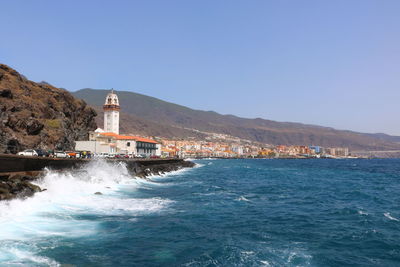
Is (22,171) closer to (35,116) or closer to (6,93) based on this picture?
(6,93)

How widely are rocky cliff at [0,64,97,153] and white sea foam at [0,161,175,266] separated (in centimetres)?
1759

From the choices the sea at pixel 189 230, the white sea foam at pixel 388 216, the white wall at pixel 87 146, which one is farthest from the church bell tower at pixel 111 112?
the white sea foam at pixel 388 216

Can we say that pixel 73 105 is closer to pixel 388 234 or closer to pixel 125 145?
pixel 125 145

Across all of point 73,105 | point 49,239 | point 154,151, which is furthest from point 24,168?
point 154,151

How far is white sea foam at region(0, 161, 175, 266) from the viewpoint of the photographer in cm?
1599

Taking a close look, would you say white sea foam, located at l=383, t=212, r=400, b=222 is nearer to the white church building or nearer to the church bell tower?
the white church building

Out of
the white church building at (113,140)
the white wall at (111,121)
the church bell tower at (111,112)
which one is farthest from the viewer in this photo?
the white wall at (111,121)

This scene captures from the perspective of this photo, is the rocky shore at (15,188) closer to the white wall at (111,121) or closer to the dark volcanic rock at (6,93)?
the dark volcanic rock at (6,93)

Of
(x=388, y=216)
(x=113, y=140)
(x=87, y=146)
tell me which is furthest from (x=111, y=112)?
(x=388, y=216)

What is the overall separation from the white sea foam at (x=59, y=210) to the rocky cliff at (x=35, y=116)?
17.6m

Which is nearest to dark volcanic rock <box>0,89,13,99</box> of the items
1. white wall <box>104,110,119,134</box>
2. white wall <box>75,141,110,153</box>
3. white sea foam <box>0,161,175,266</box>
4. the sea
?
white wall <box>75,141,110,153</box>

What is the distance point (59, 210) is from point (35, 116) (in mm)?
44940

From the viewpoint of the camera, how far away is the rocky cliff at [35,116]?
55.8m

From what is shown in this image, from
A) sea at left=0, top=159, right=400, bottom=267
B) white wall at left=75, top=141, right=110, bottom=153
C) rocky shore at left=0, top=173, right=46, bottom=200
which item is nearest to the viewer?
sea at left=0, top=159, right=400, bottom=267
